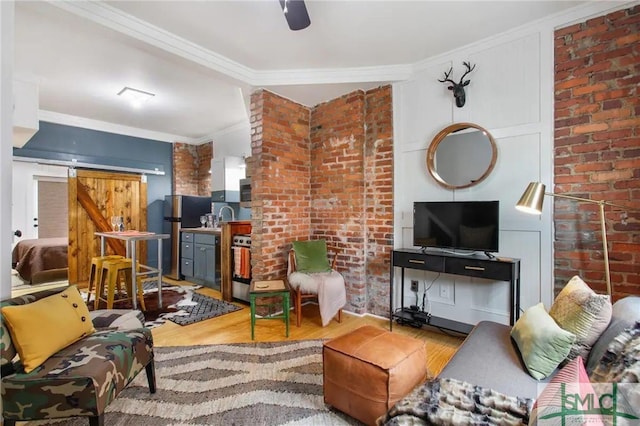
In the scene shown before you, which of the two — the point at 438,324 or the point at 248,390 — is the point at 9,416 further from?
the point at 438,324

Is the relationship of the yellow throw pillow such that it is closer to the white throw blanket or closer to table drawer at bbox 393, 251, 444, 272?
the white throw blanket

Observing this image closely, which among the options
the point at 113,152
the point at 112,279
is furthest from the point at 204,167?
the point at 112,279

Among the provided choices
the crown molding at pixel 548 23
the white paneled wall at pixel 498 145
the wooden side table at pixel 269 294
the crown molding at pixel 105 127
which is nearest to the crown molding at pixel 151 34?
the white paneled wall at pixel 498 145

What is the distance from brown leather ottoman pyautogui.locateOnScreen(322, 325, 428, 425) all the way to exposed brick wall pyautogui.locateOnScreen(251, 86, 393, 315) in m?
1.70

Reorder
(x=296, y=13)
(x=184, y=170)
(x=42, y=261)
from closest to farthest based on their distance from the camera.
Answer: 1. (x=296, y=13)
2. (x=42, y=261)
3. (x=184, y=170)

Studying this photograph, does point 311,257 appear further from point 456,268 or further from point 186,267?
point 186,267

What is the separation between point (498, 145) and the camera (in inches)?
109

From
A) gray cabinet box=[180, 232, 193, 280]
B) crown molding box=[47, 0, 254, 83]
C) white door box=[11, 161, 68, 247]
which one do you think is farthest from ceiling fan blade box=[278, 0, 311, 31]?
white door box=[11, 161, 68, 247]

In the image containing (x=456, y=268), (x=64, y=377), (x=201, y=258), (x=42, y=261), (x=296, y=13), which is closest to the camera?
(x=64, y=377)

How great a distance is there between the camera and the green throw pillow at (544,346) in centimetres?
151

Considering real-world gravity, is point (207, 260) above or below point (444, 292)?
above

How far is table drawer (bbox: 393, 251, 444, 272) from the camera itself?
108 inches

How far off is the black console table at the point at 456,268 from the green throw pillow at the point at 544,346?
0.77 meters

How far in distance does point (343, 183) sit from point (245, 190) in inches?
69.6
